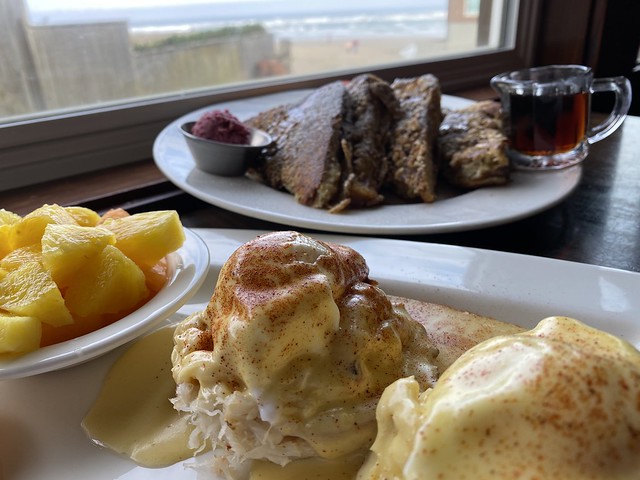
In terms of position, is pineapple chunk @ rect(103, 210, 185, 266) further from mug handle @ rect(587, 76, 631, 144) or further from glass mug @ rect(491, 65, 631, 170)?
mug handle @ rect(587, 76, 631, 144)

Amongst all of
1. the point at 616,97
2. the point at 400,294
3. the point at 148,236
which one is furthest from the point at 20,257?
the point at 616,97

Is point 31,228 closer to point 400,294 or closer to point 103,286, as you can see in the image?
point 103,286

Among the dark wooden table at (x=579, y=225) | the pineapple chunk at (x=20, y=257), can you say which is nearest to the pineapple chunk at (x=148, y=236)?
the pineapple chunk at (x=20, y=257)

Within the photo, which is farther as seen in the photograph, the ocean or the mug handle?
the ocean

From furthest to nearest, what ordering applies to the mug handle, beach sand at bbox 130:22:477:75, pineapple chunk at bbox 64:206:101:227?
beach sand at bbox 130:22:477:75 < the mug handle < pineapple chunk at bbox 64:206:101:227

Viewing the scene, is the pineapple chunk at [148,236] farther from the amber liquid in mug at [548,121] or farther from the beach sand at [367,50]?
the beach sand at [367,50]

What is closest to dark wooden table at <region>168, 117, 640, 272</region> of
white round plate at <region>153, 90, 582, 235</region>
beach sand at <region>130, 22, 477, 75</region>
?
white round plate at <region>153, 90, 582, 235</region>
